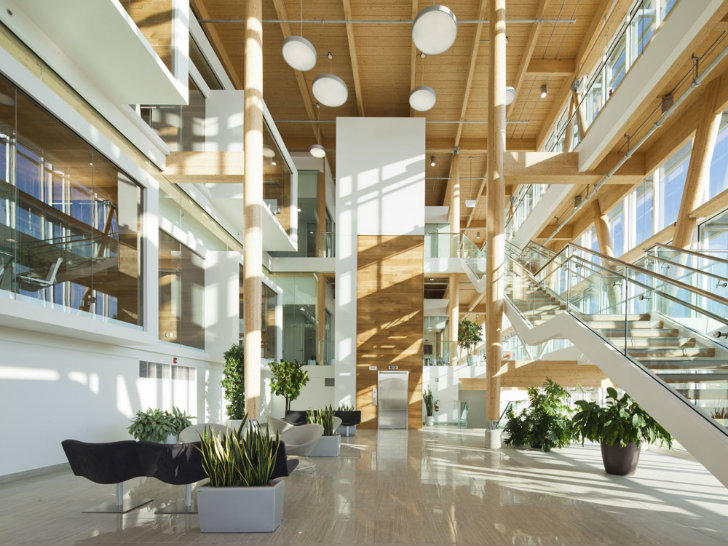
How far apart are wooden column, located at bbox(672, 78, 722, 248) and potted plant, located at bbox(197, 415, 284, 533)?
382 inches

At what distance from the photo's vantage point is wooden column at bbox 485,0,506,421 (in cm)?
1158

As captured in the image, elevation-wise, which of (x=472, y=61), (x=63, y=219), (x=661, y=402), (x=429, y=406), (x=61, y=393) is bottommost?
(x=429, y=406)

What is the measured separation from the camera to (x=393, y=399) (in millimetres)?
16719

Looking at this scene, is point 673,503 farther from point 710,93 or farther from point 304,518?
point 710,93

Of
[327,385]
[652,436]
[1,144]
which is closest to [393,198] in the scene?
[327,385]

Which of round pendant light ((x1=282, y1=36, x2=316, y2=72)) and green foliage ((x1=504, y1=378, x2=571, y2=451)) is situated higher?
round pendant light ((x1=282, y1=36, x2=316, y2=72))

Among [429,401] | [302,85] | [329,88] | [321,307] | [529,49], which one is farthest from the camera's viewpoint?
[321,307]

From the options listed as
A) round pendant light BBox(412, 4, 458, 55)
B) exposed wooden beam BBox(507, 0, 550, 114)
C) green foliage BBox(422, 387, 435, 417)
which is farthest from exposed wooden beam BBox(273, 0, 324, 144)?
green foliage BBox(422, 387, 435, 417)

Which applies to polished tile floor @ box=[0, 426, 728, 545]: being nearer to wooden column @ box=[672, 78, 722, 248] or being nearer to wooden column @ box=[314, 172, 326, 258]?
wooden column @ box=[672, 78, 722, 248]

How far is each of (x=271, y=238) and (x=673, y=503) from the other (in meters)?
12.2

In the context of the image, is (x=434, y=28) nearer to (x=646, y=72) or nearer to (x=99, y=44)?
(x=646, y=72)

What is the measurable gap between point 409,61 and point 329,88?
503 centimetres

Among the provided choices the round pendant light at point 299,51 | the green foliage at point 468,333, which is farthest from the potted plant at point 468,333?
the round pendant light at point 299,51

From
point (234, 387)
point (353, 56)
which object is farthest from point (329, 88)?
point (234, 387)
